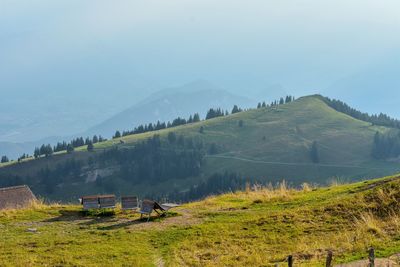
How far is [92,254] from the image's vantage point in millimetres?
18344

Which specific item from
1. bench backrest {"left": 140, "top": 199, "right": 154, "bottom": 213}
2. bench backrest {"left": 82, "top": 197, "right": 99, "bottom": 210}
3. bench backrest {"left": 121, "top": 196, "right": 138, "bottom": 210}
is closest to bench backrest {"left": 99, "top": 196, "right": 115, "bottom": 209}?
bench backrest {"left": 82, "top": 197, "right": 99, "bottom": 210}

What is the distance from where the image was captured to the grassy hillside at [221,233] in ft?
56.9

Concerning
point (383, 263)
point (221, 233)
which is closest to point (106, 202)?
point (221, 233)

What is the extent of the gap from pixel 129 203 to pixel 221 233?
7.59 m

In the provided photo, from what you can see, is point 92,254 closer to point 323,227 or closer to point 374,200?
point 323,227

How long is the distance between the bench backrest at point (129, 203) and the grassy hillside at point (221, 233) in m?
0.40

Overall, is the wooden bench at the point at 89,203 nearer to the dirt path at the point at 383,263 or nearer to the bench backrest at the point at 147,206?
the bench backrest at the point at 147,206

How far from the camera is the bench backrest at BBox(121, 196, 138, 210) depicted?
26.3 m

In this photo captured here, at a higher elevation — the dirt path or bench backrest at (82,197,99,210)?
bench backrest at (82,197,99,210)

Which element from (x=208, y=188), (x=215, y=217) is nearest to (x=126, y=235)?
(x=215, y=217)

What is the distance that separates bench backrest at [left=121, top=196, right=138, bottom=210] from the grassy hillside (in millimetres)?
395

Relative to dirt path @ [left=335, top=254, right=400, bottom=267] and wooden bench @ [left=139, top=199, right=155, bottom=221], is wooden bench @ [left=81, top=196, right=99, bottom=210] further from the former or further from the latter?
dirt path @ [left=335, top=254, right=400, bottom=267]

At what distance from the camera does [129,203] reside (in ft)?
86.7

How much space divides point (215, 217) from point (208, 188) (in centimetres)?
16474
